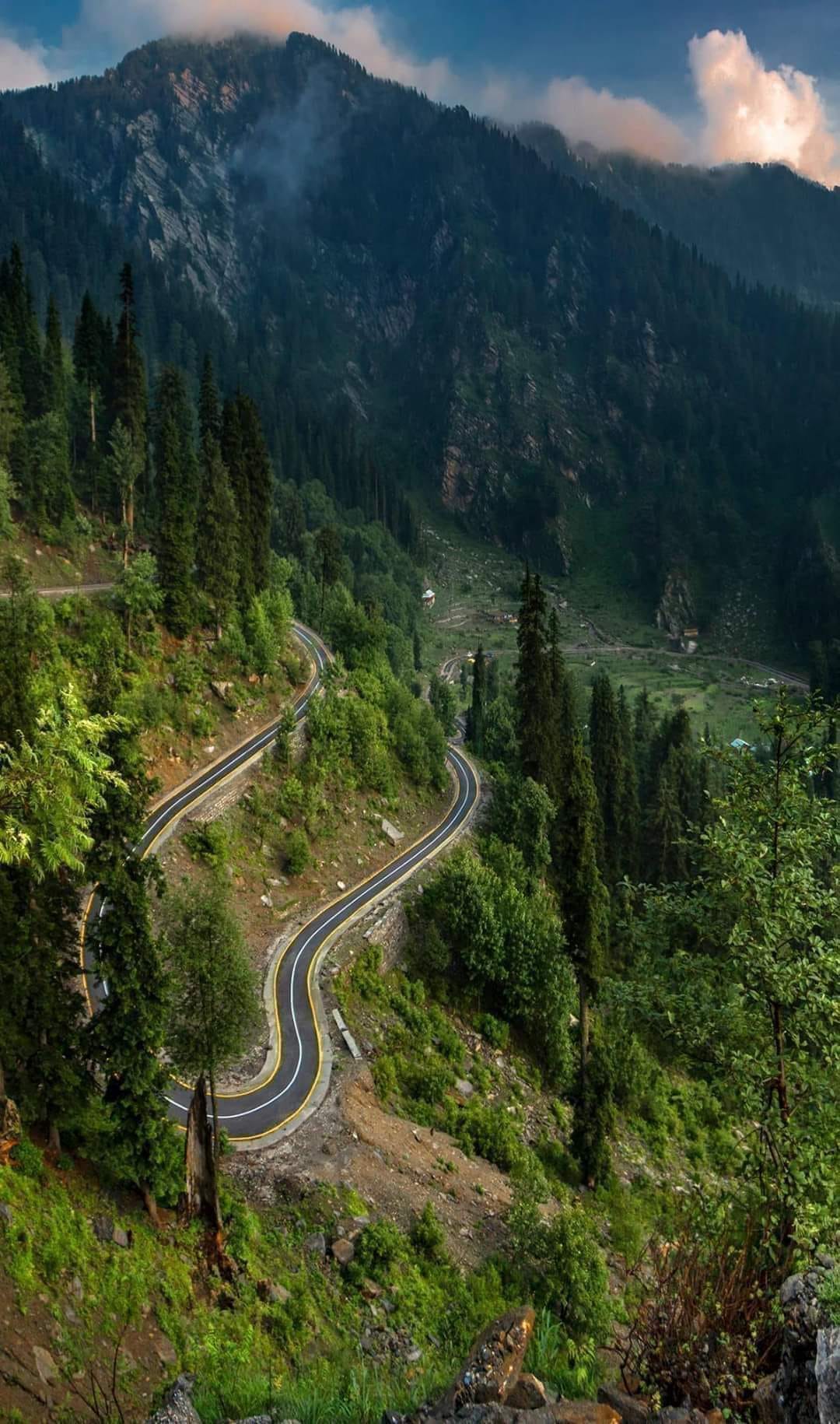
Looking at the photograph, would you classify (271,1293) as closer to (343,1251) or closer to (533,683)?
(343,1251)

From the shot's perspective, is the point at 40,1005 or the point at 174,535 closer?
the point at 40,1005


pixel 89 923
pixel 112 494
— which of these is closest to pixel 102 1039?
pixel 89 923

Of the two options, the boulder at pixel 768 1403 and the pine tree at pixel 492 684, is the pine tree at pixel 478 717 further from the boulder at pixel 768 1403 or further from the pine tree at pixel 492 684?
the boulder at pixel 768 1403

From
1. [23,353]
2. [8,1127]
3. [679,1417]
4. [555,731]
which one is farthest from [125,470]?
[679,1417]

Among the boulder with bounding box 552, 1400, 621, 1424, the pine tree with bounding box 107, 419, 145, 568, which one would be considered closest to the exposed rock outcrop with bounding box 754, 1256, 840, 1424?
the boulder with bounding box 552, 1400, 621, 1424

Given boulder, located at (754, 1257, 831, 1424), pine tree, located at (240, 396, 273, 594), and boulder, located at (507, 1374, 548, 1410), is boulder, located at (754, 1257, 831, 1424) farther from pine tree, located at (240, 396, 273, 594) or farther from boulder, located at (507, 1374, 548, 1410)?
pine tree, located at (240, 396, 273, 594)

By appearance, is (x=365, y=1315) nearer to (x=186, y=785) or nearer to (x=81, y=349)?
(x=186, y=785)

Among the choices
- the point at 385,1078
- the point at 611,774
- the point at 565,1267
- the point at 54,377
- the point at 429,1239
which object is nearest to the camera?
the point at 565,1267
